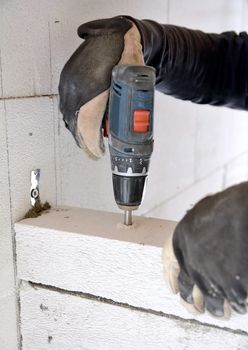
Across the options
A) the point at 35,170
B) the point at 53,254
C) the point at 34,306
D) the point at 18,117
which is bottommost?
the point at 34,306

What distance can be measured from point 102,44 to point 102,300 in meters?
0.55

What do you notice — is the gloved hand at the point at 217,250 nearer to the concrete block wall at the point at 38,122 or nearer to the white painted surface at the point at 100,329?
the white painted surface at the point at 100,329

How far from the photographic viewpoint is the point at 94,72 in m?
0.90

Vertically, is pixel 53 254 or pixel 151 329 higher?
pixel 53 254

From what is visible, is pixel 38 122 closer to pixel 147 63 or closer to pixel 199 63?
pixel 147 63

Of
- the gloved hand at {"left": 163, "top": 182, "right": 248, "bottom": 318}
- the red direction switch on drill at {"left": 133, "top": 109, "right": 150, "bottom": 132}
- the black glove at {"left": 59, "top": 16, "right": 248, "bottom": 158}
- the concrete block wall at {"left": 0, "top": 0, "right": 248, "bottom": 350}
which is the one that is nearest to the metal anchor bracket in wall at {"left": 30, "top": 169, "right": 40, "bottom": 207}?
the concrete block wall at {"left": 0, "top": 0, "right": 248, "bottom": 350}

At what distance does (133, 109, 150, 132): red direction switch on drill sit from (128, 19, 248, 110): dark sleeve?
222 mm

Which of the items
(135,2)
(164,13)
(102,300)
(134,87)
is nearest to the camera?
(134,87)

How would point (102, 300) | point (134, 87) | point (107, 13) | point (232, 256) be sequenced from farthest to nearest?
point (107, 13) → point (102, 300) → point (134, 87) → point (232, 256)

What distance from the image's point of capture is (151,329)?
917mm

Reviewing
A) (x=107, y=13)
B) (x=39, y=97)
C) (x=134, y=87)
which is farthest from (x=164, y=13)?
(x=134, y=87)

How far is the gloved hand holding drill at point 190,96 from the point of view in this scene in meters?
0.58

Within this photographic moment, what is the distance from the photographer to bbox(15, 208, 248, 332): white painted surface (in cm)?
88

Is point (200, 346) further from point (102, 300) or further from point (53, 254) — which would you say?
point (53, 254)
